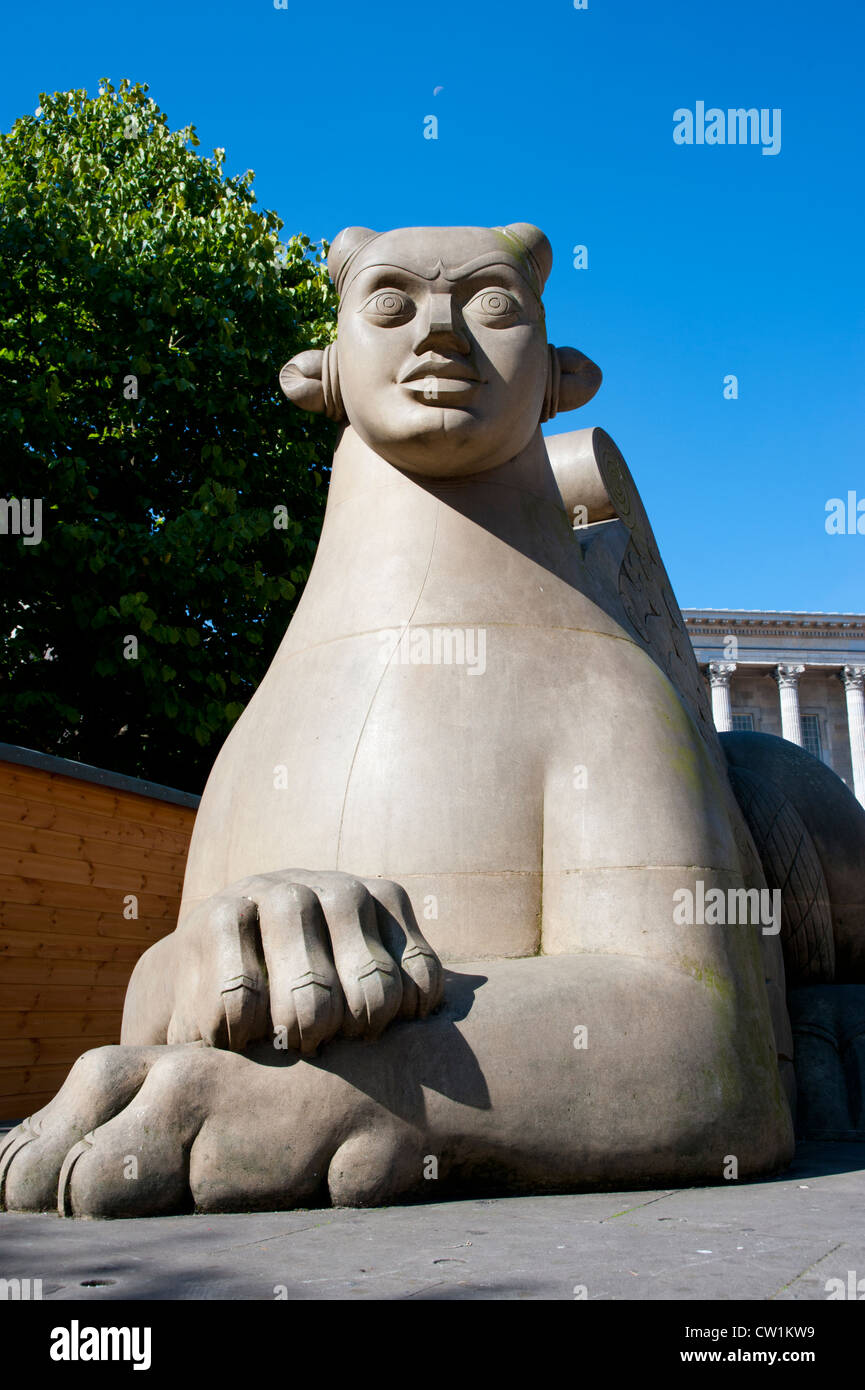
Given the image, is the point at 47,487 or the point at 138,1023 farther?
the point at 47,487

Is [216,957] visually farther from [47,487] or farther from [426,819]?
[47,487]

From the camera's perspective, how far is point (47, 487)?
12172 mm

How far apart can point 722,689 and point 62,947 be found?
5797cm

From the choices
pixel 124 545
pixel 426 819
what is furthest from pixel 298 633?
pixel 124 545

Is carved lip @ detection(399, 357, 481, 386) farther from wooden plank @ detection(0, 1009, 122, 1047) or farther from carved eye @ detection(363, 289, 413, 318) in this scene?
wooden plank @ detection(0, 1009, 122, 1047)

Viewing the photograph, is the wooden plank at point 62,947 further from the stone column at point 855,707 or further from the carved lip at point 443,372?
the stone column at point 855,707

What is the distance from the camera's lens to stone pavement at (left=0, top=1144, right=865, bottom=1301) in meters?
2.26

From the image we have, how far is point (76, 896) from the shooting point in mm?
9180

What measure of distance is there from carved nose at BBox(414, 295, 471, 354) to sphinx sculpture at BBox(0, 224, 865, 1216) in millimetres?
12

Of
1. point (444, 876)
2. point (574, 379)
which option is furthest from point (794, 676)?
point (444, 876)

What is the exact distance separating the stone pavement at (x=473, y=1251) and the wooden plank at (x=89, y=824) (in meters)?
5.76

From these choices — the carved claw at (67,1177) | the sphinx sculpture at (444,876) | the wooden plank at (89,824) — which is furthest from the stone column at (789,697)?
the carved claw at (67,1177)
